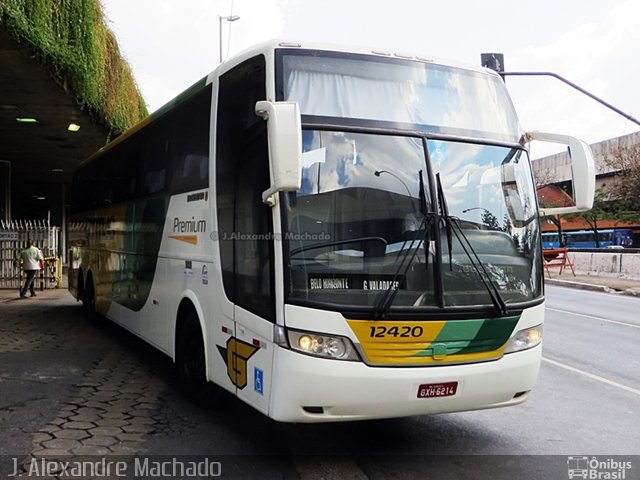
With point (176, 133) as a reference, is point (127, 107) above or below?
above

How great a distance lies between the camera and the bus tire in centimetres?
611

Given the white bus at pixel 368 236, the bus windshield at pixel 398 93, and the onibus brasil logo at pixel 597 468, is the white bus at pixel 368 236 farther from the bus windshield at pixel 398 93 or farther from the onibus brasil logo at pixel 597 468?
the onibus brasil logo at pixel 597 468

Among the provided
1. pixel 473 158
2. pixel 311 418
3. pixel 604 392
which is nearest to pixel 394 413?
pixel 311 418

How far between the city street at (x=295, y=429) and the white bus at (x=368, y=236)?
1.57 ft

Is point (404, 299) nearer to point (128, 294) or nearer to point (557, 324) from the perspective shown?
point (128, 294)

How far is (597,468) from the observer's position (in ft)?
15.7

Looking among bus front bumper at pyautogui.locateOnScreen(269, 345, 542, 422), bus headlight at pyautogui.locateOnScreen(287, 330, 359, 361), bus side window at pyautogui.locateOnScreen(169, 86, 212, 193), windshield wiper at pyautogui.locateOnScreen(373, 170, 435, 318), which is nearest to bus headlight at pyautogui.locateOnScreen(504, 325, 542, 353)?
bus front bumper at pyautogui.locateOnScreen(269, 345, 542, 422)

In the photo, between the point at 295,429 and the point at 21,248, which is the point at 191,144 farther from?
the point at 21,248

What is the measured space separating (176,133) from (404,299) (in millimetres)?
3886

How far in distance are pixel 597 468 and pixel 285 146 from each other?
11.3 ft

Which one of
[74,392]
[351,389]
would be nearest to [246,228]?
[351,389]

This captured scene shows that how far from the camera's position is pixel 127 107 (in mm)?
16547

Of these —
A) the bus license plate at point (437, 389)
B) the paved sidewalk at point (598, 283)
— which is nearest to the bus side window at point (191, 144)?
the bus license plate at point (437, 389)

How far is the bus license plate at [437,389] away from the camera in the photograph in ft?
14.9
